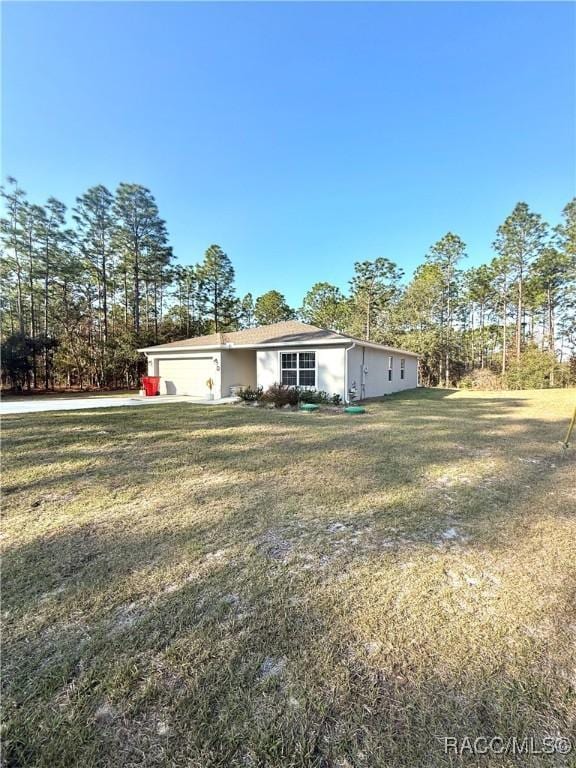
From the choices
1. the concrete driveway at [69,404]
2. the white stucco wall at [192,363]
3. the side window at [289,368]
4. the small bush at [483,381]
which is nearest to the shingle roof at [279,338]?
the white stucco wall at [192,363]

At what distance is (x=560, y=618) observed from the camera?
2006 mm

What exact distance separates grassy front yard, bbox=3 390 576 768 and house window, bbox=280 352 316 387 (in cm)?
865

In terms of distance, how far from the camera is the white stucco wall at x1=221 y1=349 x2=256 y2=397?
15.3 m

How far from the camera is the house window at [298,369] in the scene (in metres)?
13.2

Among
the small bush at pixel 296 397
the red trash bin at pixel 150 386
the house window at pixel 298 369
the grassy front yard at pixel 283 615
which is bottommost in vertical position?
the grassy front yard at pixel 283 615

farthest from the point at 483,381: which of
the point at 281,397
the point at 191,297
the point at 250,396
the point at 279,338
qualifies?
the point at 191,297

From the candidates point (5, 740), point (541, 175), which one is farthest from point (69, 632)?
point (541, 175)

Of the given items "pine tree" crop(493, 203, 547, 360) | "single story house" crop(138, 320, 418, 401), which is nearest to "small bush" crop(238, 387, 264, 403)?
"single story house" crop(138, 320, 418, 401)

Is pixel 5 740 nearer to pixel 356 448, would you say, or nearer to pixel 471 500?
pixel 471 500

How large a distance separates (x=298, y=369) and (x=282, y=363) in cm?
78

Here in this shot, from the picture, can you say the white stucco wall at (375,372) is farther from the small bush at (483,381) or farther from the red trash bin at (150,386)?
the red trash bin at (150,386)

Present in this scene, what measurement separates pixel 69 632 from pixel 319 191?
20086 mm

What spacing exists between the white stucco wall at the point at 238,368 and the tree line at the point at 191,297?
974cm

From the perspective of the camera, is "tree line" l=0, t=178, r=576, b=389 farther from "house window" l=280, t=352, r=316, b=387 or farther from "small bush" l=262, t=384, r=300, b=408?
"small bush" l=262, t=384, r=300, b=408
